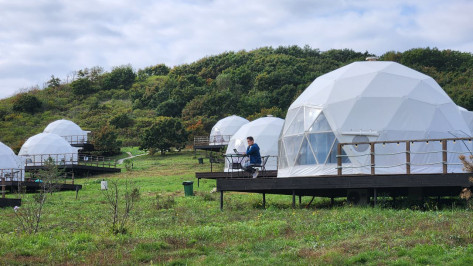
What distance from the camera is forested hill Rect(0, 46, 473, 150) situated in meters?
71.4

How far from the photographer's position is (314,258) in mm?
10516

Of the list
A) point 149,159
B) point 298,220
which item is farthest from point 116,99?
point 298,220

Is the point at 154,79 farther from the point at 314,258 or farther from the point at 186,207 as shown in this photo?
the point at 314,258

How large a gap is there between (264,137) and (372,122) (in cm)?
1939

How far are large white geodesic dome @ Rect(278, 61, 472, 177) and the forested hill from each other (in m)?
33.1

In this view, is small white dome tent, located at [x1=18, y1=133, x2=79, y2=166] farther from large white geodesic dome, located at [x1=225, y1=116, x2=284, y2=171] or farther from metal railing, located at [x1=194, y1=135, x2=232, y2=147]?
large white geodesic dome, located at [x1=225, y1=116, x2=284, y2=171]

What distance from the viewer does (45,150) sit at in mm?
51094

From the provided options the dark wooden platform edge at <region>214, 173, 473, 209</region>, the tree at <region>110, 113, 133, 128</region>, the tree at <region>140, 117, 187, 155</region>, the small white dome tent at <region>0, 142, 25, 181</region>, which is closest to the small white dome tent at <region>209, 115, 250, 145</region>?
the tree at <region>140, 117, 187, 155</region>

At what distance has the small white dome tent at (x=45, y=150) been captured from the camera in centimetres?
5000

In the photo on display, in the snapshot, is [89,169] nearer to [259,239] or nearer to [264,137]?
[264,137]

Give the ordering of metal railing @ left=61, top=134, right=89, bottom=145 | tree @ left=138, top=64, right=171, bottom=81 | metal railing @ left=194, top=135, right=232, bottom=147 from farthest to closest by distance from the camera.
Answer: tree @ left=138, top=64, right=171, bottom=81, metal railing @ left=61, top=134, right=89, bottom=145, metal railing @ left=194, top=135, right=232, bottom=147

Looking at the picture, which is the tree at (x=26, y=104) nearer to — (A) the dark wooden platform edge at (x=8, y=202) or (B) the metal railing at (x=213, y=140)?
(B) the metal railing at (x=213, y=140)

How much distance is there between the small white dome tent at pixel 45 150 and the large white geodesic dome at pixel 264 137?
626 inches

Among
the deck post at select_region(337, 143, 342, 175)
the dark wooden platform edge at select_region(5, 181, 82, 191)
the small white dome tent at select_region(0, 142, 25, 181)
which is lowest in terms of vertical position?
the dark wooden platform edge at select_region(5, 181, 82, 191)
